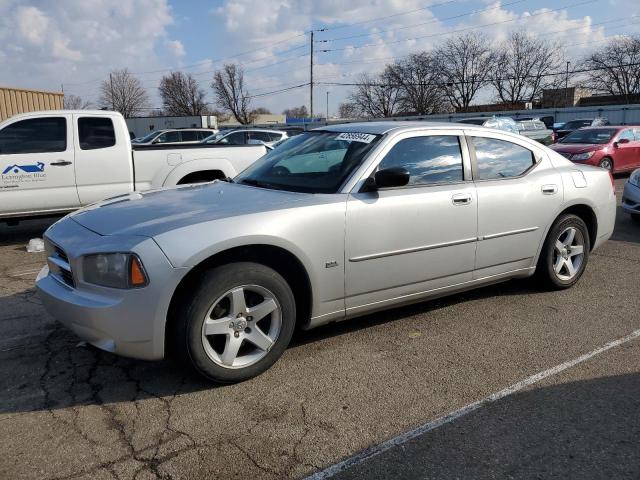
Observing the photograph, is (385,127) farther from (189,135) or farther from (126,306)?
(189,135)

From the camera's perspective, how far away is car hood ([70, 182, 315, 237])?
3.22m

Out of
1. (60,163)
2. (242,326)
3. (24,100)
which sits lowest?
(242,326)

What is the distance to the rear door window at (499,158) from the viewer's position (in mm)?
4509

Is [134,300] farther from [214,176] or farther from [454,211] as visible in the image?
[214,176]

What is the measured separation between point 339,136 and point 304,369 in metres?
1.89

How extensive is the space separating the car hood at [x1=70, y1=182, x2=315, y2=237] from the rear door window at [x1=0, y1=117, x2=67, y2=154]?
395cm

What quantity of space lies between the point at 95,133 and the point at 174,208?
16.0 ft

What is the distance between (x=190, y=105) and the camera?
9606 cm

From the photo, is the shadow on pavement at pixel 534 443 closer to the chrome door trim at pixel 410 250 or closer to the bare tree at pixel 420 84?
the chrome door trim at pixel 410 250

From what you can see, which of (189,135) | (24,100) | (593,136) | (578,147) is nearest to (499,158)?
(578,147)

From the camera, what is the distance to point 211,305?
124 inches

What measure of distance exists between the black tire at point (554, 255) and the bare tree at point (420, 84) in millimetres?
75186

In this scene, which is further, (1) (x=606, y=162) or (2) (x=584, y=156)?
(1) (x=606, y=162)

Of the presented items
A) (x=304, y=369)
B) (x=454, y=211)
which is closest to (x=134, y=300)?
(x=304, y=369)
